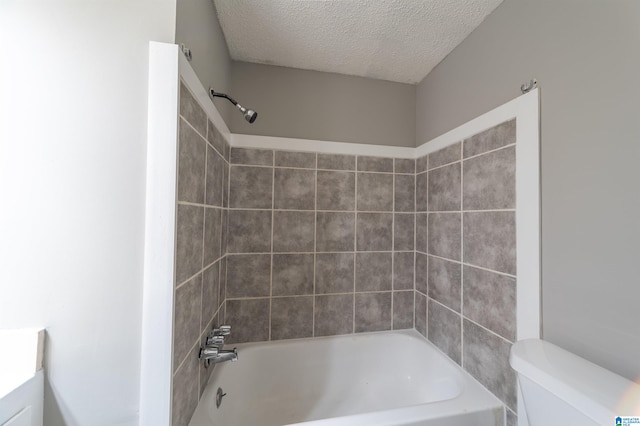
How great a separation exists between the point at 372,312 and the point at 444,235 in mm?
685

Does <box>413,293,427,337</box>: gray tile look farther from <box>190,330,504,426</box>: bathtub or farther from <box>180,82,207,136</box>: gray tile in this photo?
<box>180,82,207,136</box>: gray tile

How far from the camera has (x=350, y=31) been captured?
1192mm

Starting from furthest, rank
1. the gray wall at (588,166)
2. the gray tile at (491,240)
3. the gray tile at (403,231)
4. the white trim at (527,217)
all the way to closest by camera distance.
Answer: the gray tile at (403,231)
the gray tile at (491,240)
the white trim at (527,217)
the gray wall at (588,166)

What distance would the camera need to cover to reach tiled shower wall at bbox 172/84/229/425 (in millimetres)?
743

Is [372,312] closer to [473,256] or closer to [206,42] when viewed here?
[473,256]

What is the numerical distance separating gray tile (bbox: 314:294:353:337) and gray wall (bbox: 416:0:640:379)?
0.96 meters

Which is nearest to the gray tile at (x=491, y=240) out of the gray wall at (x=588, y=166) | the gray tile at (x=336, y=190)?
the gray wall at (x=588, y=166)

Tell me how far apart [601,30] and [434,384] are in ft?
5.43

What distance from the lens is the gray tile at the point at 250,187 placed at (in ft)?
4.65

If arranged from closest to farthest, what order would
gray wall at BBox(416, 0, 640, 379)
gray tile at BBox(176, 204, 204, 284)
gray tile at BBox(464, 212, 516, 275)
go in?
1. gray wall at BBox(416, 0, 640, 379)
2. gray tile at BBox(176, 204, 204, 284)
3. gray tile at BBox(464, 212, 516, 275)

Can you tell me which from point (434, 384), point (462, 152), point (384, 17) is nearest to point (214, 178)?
point (384, 17)

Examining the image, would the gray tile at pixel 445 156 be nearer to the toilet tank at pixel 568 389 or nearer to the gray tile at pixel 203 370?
the toilet tank at pixel 568 389

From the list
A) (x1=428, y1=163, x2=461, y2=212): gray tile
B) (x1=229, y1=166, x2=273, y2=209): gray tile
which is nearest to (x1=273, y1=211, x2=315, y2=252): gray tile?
(x1=229, y1=166, x2=273, y2=209): gray tile

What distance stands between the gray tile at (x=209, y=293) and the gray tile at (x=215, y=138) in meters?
0.58
